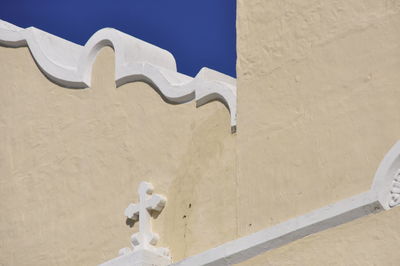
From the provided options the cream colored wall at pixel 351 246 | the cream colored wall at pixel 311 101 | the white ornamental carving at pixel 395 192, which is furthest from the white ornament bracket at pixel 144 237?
the white ornamental carving at pixel 395 192

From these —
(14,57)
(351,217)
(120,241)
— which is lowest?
(351,217)

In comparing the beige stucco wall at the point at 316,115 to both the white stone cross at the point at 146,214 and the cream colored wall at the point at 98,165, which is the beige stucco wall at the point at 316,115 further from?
the white stone cross at the point at 146,214

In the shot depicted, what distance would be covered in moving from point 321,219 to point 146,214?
5.89 feet

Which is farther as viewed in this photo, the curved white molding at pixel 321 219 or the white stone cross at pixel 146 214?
the white stone cross at pixel 146 214

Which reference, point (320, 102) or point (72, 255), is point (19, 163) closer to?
point (72, 255)

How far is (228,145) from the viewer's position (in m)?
10.0

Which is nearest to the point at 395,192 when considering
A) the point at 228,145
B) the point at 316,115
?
the point at 316,115

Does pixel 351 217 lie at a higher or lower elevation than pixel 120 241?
lower

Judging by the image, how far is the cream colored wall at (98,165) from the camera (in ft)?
33.2

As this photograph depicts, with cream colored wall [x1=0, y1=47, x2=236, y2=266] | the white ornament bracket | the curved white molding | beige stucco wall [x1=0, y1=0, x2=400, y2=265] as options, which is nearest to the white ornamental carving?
the curved white molding

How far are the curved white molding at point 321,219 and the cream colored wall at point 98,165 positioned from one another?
364mm

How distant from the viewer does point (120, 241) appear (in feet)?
34.6

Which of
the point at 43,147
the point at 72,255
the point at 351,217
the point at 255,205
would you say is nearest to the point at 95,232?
the point at 72,255

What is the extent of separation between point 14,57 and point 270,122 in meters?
3.07
